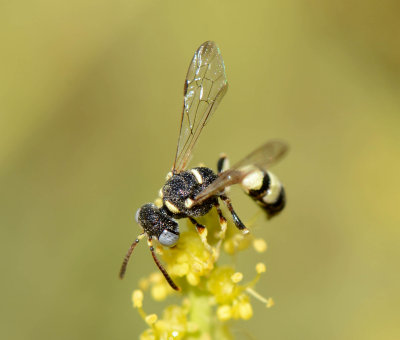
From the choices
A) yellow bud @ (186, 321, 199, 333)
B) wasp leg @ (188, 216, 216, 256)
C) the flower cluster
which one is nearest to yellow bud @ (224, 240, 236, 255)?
the flower cluster

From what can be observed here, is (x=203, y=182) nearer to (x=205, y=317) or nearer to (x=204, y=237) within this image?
(x=204, y=237)

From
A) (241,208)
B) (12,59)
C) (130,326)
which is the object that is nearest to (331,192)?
(241,208)

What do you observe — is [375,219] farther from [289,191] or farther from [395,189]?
[289,191]

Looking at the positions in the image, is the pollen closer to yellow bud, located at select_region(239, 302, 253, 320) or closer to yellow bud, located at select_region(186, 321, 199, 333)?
yellow bud, located at select_region(186, 321, 199, 333)

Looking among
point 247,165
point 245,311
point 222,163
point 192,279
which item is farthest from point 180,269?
point 222,163

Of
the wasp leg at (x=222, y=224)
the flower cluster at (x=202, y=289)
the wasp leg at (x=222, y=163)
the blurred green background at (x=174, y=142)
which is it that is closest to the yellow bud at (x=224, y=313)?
the flower cluster at (x=202, y=289)

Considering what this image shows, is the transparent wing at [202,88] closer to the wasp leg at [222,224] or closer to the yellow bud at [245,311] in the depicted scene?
the wasp leg at [222,224]
